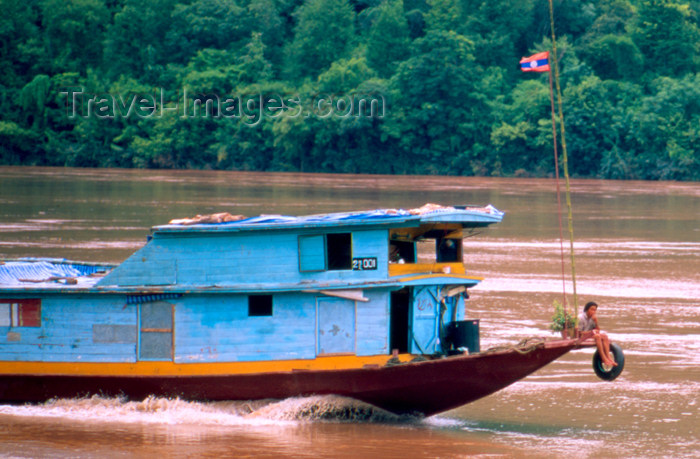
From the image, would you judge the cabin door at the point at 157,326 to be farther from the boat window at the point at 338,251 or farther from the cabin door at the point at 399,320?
the cabin door at the point at 399,320

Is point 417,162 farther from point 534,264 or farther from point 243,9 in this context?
point 534,264

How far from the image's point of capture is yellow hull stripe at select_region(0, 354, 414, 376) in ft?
42.2

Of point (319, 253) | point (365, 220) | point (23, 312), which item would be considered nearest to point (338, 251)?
point (319, 253)

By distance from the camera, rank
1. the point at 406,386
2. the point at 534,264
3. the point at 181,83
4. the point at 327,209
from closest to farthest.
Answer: the point at 406,386 < the point at 534,264 < the point at 327,209 < the point at 181,83

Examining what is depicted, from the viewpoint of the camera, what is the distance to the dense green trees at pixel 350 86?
7262 cm

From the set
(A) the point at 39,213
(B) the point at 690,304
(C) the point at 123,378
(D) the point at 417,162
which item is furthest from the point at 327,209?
(D) the point at 417,162

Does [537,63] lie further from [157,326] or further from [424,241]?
[157,326]

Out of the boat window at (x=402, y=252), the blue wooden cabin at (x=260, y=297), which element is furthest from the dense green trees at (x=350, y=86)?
the blue wooden cabin at (x=260, y=297)

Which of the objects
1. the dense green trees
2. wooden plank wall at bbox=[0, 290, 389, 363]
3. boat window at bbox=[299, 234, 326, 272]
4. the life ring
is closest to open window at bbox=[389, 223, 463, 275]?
wooden plank wall at bbox=[0, 290, 389, 363]

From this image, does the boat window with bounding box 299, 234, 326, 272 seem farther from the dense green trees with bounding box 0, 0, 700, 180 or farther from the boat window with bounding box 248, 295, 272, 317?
the dense green trees with bounding box 0, 0, 700, 180

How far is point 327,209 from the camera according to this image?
37.8 meters

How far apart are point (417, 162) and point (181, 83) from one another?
65.2 ft

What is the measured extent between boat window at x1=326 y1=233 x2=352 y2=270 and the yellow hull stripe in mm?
1070

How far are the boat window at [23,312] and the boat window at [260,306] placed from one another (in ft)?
8.66
